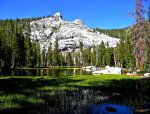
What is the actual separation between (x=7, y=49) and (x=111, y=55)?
214ft

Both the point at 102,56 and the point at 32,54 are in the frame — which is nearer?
the point at 32,54

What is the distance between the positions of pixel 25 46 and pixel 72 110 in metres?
119

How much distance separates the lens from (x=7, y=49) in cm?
10894

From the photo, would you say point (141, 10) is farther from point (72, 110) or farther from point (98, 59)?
point (98, 59)

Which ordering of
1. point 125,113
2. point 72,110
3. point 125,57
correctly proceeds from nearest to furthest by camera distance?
point 125,113, point 72,110, point 125,57

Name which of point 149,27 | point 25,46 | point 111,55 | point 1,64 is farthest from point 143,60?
point 111,55

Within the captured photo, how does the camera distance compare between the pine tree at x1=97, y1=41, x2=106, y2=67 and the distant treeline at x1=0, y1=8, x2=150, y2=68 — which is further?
the pine tree at x1=97, y1=41, x2=106, y2=67

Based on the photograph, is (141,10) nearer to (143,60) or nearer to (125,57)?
(143,60)

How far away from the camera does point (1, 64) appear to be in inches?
4077

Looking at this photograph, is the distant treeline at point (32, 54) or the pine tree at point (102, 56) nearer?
the distant treeline at point (32, 54)

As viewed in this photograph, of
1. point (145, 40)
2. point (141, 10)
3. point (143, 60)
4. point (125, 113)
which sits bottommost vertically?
point (125, 113)

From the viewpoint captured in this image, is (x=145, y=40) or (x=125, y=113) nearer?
(x=125, y=113)

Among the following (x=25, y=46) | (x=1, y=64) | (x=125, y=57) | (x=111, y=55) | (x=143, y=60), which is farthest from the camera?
(x=111, y=55)

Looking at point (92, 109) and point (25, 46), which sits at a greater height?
point (25, 46)
